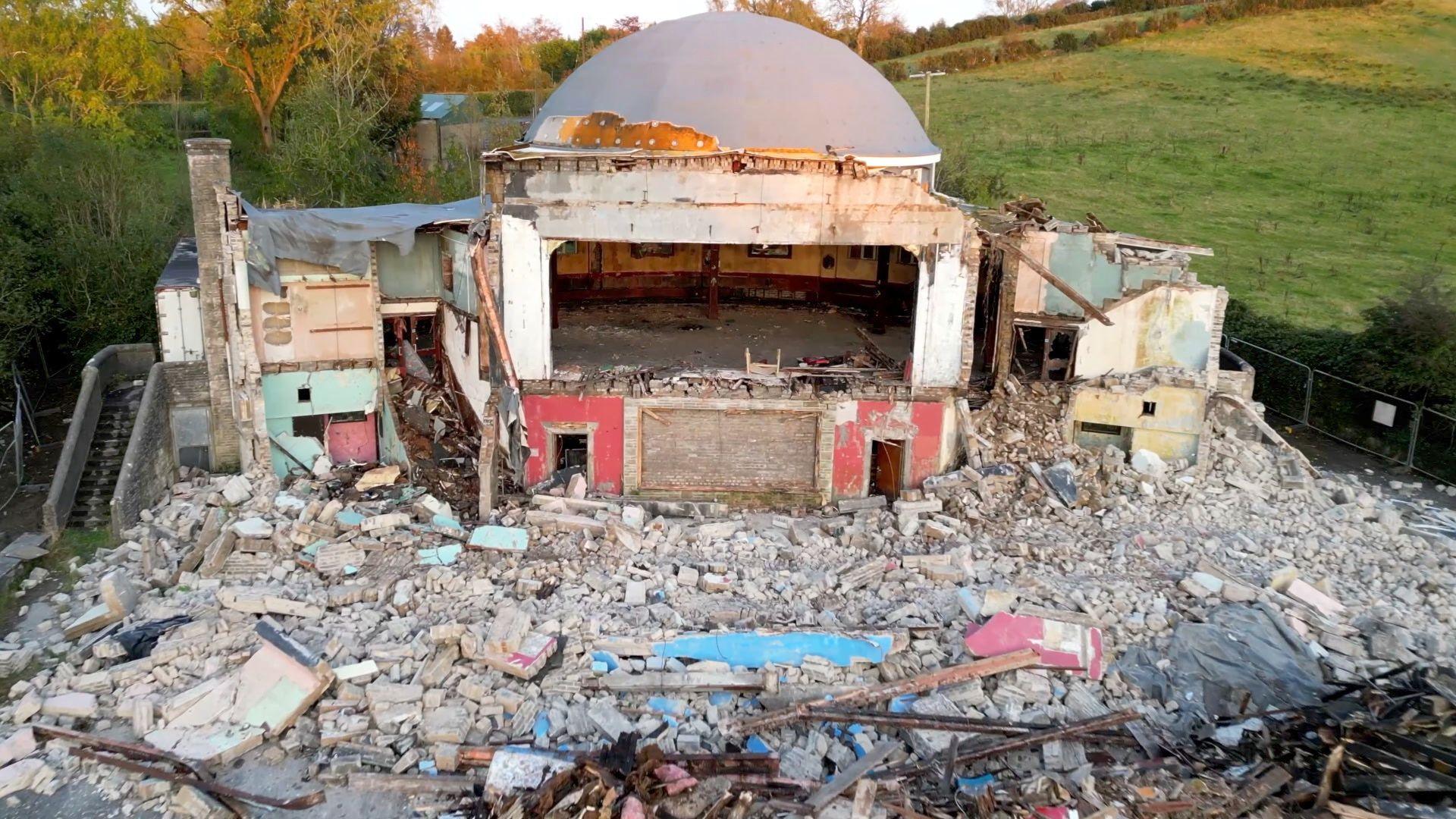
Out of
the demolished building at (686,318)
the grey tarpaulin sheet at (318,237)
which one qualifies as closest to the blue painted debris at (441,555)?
the demolished building at (686,318)

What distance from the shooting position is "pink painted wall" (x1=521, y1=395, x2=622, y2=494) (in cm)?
1783

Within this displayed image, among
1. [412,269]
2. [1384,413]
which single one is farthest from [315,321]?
[1384,413]

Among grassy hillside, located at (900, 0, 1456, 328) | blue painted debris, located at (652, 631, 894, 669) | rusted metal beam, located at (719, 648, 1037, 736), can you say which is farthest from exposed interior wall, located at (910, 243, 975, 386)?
grassy hillside, located at (900, 0, 1456, 328)

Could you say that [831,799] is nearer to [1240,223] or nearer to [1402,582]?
[1402,582]

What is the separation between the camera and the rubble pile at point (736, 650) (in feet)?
33.6

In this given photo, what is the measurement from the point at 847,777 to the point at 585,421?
9503mm

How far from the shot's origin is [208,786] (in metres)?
10.3

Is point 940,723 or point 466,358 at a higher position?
point 466,358

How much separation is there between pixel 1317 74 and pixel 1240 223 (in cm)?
2096

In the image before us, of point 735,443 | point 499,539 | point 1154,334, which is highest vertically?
point 1154,334

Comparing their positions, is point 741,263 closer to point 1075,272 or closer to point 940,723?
point 1075,272

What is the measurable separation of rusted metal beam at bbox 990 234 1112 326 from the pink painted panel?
1345 centimetres

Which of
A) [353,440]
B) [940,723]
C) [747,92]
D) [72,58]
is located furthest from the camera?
[72,58]

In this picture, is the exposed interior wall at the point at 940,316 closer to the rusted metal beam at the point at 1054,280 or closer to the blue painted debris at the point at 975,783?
the rusted metal beam at the point at 1054,280
